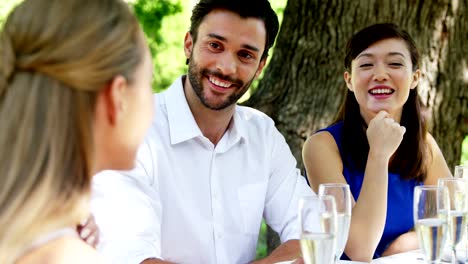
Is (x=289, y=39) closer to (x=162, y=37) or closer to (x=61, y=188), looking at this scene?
(x=162, y=37)

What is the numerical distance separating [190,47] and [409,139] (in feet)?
3.69

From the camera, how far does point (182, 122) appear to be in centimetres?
270

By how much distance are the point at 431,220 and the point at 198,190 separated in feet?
3.30

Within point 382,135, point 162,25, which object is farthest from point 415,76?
point 162,25

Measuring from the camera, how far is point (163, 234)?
8.75ft

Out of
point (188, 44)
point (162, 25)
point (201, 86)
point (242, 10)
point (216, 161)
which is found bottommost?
point (216, 161)

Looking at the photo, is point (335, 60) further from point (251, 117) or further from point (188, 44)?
point (188, 44)

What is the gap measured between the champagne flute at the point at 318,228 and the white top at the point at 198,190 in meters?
0.74

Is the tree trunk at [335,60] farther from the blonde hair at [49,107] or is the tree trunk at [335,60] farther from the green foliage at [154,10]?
the blonde hair at [49,107]

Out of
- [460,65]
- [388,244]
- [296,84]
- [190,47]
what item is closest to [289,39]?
[296,84]

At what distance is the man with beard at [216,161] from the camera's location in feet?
8.73

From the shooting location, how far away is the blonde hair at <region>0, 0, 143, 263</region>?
115 cm

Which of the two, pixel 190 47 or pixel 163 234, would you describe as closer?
pixel 163 234

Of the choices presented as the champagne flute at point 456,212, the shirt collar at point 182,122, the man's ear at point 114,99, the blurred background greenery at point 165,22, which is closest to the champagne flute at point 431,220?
the champagne flute at point 456,212
